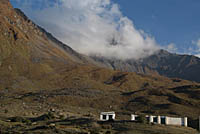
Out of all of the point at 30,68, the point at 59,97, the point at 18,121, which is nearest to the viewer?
the point at 18,121

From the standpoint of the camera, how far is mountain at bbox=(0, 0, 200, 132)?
79.3 m

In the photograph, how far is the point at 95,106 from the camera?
3716 inches

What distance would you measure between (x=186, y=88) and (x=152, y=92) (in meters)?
18.1

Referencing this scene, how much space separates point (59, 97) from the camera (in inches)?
3989

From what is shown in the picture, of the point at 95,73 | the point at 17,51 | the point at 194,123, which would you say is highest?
the point at 17,51

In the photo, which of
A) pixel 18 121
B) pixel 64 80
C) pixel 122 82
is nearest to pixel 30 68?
pixel 64 80

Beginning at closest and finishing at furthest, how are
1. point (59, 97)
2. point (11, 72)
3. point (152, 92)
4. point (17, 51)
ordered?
1. point (59, 97)
2. point (152, 92)
3. point (11, 72)
4. point (17, 51)

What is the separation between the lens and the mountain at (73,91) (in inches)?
3123

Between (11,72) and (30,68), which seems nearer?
(11,72)

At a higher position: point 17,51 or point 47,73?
point 17,51

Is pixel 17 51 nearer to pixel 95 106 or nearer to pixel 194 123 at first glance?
pixel 95 106

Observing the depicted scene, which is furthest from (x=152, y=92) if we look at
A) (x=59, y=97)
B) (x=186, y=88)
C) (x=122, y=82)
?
(x=122, y=82)

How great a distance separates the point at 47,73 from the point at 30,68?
11319 mm

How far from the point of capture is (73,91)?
391 feet
